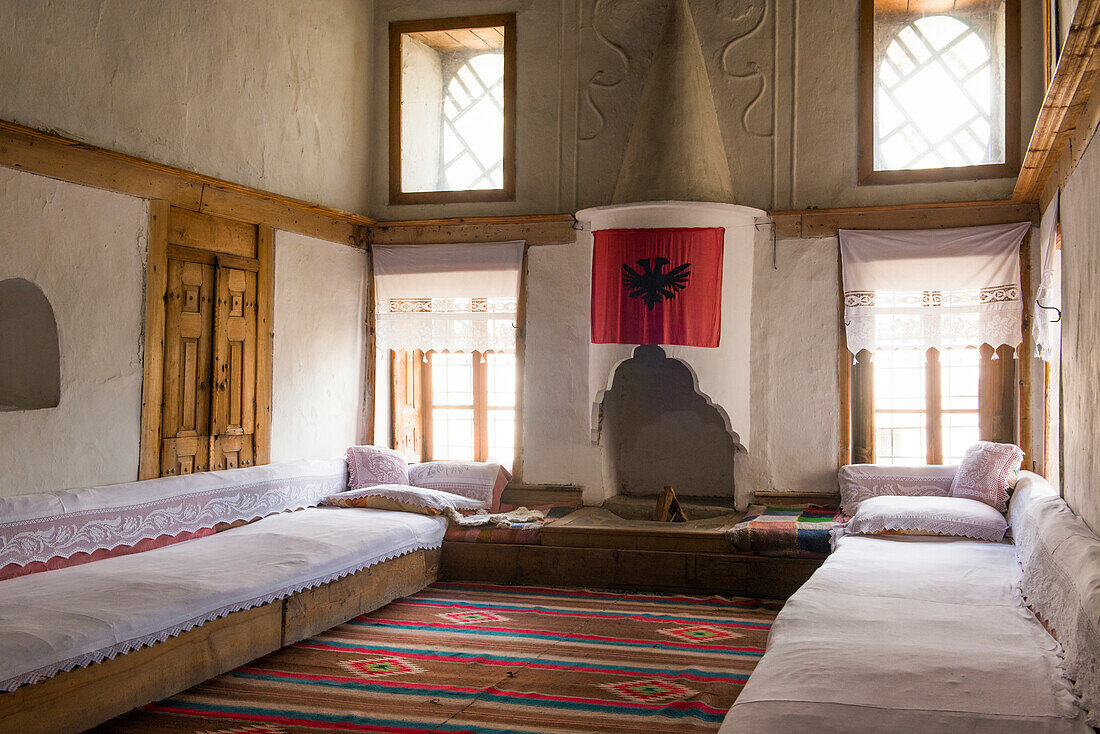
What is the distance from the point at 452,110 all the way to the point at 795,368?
3.96m

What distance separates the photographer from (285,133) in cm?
736

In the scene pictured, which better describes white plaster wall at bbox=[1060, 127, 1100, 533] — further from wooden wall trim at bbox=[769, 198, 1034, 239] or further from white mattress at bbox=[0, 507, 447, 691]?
white mattress at bbox=[0, 507, 447, 691]

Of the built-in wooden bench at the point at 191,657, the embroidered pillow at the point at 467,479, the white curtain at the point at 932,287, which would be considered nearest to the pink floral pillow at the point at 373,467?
the embroidered pillow at the point at 467,479

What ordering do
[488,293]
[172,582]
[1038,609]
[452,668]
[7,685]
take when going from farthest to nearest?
[488,293] < [452,668] < [172,582] < [1038,609] < [7,685]

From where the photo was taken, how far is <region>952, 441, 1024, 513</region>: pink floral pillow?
643cm

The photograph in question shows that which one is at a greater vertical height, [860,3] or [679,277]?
[860,3]

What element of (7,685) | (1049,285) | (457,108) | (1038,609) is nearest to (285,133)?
(457,108)

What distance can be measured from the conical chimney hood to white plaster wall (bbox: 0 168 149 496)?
3.67 metres

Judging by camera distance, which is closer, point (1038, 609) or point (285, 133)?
point (1038, 609)

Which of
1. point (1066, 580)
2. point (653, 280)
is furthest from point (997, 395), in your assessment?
point (1066, 580)

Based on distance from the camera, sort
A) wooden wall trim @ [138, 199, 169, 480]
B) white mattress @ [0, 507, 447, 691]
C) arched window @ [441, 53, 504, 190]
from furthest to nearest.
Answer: arched window @ [441, 53, 504, 190] < wooden wall trim @ [138, 199, 169, 480] < white mattress @ [0, 507, 447, 691]

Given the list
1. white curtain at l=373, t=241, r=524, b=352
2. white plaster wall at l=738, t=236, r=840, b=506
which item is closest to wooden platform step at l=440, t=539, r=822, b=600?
white plaster wall at l=738, t=236, r=840, b=506

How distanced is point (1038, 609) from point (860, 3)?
17.5 feet

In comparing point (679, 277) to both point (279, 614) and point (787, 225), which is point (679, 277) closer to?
point (787, 225)
